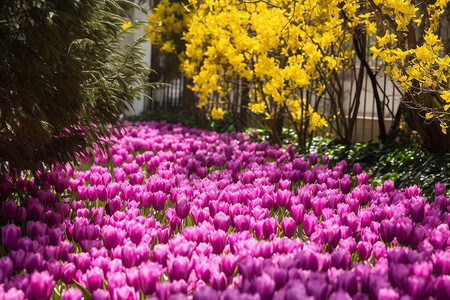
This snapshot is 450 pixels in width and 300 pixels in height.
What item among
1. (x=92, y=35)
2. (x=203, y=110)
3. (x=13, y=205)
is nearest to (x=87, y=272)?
(x=13, y=205)

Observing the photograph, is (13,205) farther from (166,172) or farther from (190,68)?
(190,68)

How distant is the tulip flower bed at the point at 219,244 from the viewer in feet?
7.69

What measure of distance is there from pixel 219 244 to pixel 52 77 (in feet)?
5.60

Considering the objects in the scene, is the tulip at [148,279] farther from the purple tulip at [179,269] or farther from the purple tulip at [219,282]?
the purple tulip at [219,282]

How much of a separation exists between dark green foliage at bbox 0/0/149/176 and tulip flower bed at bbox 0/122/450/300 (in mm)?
352

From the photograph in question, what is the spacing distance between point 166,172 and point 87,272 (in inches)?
100

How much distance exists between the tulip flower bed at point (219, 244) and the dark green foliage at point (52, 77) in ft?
1.15

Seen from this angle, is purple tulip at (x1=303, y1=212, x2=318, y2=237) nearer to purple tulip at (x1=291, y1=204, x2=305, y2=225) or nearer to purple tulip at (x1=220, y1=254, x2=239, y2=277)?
purple tulip at (x1=291, y1=204, x2=305, y2=225)

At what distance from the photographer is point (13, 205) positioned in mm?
3668

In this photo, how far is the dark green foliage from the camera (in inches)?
147

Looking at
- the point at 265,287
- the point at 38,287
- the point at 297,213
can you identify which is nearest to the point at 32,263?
the point at 38,287

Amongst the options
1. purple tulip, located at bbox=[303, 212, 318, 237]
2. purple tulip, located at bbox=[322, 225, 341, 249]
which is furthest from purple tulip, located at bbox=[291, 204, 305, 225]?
purple tulip, located at bbox=[322, 225, 341, 249]

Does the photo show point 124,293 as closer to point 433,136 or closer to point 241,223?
point 241,223

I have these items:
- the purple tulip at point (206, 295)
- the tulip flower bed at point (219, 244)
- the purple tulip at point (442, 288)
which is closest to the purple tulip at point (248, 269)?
the tulip flower bed at point (219, 244)
